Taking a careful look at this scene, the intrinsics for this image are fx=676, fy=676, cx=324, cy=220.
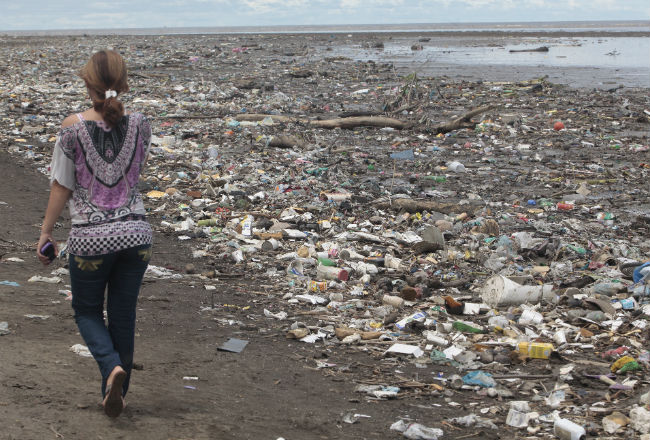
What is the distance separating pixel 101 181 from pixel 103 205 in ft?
0.31

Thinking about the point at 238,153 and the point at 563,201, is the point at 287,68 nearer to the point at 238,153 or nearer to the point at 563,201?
the point at 238,153

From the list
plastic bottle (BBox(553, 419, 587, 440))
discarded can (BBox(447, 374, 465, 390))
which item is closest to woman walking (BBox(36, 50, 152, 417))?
discarded can (BBox(447, 374, 465, 390))

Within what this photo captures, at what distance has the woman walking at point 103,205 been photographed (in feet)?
8.48

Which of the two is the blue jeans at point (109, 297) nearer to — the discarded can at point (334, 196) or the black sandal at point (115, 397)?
the black sandal at point (115, 397)

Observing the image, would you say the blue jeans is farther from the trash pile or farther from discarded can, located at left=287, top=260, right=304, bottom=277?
discarded can, located at left=287, top=260, right=304, bottom=277

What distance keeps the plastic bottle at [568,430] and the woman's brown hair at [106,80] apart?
7.57 ft

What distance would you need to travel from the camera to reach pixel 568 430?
9.77ft

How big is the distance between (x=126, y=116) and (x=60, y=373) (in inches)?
51.5

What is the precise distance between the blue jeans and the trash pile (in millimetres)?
1151

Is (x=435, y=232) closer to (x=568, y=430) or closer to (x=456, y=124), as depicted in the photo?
(x=568, y=430)

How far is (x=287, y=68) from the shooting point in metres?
23.3

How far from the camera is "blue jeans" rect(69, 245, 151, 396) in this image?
2.67 meters

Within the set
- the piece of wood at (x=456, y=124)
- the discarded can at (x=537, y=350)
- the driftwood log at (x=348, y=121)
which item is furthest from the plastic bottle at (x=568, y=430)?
the driftwood log at (x=348, y=121)

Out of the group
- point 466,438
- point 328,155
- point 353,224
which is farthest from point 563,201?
point 466,438
